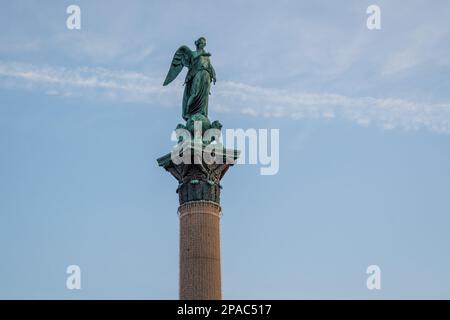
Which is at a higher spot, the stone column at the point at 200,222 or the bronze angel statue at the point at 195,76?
the bronze angel statue at the point at 195,76

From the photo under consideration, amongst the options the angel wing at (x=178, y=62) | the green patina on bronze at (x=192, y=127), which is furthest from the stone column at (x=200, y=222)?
the angel wing at (x=178, y=62)

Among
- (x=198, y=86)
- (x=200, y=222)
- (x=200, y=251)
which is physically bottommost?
(x=200, y=251)

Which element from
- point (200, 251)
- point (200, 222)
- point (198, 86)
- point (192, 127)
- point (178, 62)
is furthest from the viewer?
point (178, 62)

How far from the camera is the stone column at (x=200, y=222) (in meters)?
34.9

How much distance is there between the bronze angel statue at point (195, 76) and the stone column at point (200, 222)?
2708 millimetres

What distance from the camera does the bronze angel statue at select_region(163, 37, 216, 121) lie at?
1549 inches

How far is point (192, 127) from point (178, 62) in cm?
405

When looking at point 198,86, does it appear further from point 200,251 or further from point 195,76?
point 200,251

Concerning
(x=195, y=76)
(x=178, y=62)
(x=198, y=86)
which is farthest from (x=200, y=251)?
(x=178, y=62)

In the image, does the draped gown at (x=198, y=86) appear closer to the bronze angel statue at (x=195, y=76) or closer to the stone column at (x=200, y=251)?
the bronze angel statue at (x=195, y=76)

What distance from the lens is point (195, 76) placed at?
131 ft
